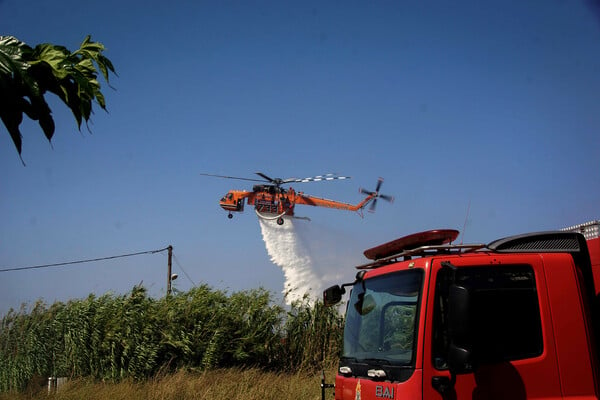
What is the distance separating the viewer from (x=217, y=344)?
54.9 feet

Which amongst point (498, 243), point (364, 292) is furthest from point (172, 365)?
point (498, 243)

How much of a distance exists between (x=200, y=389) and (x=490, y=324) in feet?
33.0

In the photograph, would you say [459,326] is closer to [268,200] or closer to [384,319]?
[384,319]

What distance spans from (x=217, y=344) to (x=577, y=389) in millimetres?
13353

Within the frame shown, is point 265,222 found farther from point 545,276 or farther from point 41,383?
point 545,276

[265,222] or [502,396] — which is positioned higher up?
[265,222]

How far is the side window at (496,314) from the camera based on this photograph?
455 cm

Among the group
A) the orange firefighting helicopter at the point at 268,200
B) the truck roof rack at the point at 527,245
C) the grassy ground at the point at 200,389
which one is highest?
the orange firefighting helicopter at the point at 268,200

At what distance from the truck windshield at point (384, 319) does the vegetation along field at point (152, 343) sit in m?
9.92

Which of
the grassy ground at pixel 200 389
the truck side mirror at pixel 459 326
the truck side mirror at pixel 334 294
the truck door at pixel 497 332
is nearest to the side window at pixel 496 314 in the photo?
the truck door at pixel 497 332

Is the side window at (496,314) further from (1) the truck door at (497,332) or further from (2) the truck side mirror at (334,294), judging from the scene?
(2) the truck side mirror at (334,294)

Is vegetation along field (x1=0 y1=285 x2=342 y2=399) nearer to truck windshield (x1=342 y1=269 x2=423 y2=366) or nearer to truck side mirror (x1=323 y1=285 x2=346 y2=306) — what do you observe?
truck side mirror (x1=323 y1=285 x2=346 y2=306)

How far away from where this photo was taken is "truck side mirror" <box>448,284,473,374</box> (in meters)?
4.21

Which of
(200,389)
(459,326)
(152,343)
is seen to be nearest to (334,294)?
(459,326)
